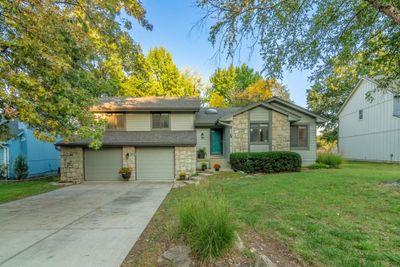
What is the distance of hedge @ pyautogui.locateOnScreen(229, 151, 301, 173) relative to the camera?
44.5ft

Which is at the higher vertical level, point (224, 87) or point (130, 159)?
point (224, 87)

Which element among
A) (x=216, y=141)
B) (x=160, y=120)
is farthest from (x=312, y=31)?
(x=216, y=141)

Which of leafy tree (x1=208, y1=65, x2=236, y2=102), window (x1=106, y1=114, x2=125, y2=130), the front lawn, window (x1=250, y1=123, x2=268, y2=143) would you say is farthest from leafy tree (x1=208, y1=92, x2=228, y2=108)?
the front lawn

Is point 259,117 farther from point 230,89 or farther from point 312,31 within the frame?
point 230,89

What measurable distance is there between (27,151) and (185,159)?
11691 mm

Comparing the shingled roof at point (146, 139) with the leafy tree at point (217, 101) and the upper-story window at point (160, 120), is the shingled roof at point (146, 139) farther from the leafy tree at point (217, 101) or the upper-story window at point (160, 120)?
the leafy tree at point (217, 101)

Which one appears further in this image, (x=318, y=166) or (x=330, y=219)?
(x=318, y=166)

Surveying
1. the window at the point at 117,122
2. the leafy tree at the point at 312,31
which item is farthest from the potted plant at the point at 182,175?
the leafy tree at the point at 312,31

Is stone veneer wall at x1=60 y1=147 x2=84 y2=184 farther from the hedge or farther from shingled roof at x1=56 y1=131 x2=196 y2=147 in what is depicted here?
the hedge

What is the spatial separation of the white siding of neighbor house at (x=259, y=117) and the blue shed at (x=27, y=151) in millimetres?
15036

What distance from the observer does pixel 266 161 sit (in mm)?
13664

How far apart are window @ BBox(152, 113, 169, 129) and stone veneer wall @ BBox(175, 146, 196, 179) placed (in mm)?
2187

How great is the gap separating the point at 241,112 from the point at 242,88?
21716 mm

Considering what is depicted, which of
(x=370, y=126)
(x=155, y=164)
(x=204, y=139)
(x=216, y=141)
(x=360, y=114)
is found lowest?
(x=155, y=164)
